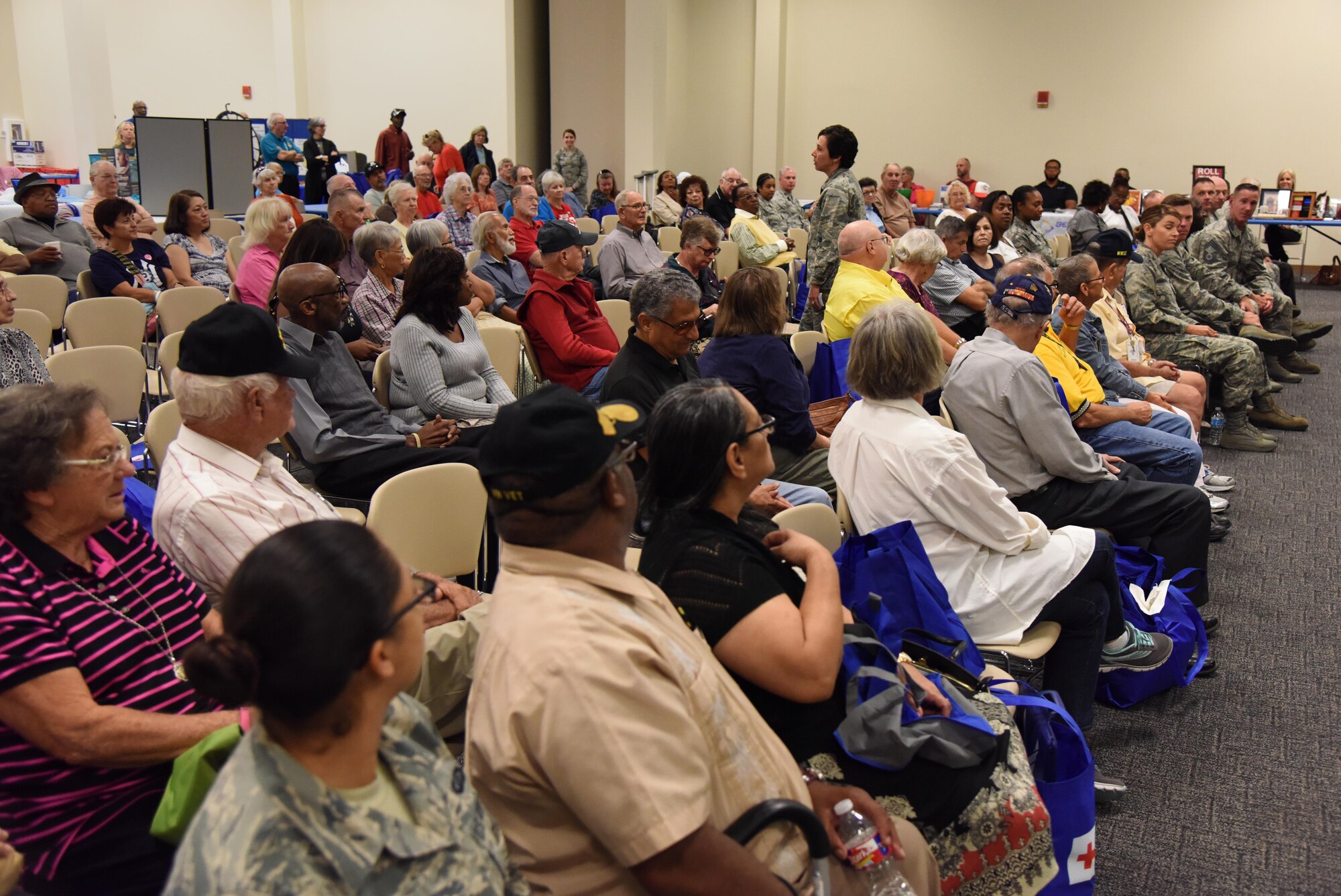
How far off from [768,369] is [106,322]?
3182mm

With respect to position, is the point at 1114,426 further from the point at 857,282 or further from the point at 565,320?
the point at 565,320

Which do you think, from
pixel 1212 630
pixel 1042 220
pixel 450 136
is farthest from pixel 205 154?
pixel 1212 630

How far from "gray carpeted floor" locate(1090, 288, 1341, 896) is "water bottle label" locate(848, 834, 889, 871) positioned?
0.95 m

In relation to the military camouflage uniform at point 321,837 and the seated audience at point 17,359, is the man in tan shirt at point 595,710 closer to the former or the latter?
the military camouflage uniform at point 321,837

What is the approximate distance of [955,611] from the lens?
2.58m

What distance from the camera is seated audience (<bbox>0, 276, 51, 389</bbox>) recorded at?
334cm

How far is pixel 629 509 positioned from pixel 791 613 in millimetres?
362

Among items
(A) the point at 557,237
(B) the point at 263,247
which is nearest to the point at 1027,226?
(A) the point at 557,237

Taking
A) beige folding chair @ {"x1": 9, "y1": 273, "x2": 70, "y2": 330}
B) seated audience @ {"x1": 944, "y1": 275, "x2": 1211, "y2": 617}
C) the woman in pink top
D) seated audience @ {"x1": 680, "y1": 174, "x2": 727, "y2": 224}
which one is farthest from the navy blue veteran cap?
seated audience @ {"x1": 680, "y1": 174, "x2": 727, "y2": 224}

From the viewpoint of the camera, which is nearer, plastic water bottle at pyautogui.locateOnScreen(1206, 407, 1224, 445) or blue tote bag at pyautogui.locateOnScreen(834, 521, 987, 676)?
blue tote bag at pyautogui.locateOnScreen(834, 521, 987, 676)

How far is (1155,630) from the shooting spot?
3068 mm

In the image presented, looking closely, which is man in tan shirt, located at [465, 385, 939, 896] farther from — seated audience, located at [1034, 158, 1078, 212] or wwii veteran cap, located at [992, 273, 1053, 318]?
seated audience, located at [1034, 158, 1078, 212]

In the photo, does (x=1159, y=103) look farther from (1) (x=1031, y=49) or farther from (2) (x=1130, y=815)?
(2) (x=1130, y=815)

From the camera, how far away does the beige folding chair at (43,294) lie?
200 inches
